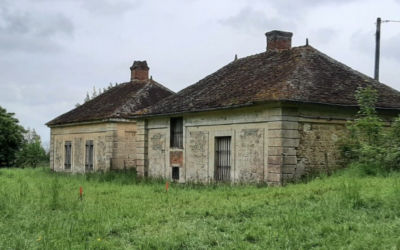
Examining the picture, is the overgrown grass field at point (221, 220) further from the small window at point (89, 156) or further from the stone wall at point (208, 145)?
the small window at point (89, 156)

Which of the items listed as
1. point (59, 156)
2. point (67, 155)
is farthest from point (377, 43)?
point (59, 156)

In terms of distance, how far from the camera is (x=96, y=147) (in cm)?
2545

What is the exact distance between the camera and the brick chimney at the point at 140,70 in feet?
94.3

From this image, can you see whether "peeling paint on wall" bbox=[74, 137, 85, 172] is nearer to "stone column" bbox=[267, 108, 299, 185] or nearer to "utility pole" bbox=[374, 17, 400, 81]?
"stone column" bbox=[267, 108, 299, 185]

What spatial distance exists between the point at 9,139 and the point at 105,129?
17.8 meters

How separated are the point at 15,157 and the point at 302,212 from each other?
1375 inches

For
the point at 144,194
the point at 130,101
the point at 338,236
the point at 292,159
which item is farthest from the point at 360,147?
the point at 130,101

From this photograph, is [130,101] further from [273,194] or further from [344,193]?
[344,193]

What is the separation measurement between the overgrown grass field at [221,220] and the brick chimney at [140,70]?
1648cm

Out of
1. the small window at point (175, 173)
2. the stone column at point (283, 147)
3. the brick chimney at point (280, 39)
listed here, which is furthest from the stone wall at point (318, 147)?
the small window at point (175, 173)

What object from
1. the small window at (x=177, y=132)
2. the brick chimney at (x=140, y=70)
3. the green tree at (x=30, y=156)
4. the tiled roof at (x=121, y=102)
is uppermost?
the brick chimney at (x=140, y=70)

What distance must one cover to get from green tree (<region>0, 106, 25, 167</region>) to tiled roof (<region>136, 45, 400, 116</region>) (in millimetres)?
22341

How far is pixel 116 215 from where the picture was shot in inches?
414

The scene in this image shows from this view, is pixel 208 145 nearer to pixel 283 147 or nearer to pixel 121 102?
pixel 283 147
